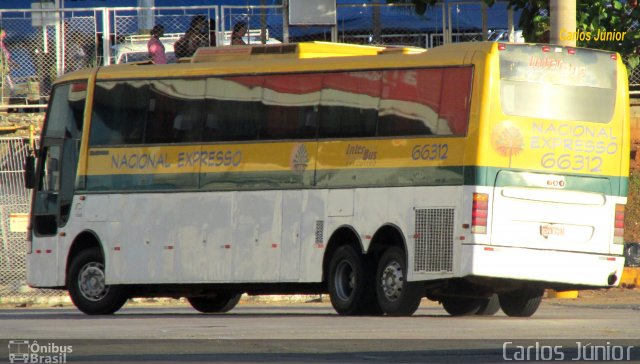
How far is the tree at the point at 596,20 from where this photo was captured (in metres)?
27.0

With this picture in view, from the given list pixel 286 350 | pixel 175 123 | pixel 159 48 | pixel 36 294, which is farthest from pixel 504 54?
pixel 36 294

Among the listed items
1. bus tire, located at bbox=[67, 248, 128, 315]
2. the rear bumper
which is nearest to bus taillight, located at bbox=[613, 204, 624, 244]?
the rear bumper

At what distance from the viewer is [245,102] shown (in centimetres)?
2228

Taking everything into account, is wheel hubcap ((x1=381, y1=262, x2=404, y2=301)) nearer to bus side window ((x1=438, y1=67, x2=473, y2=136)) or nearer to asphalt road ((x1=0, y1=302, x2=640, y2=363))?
asphalt road ((x1=0, y1=302, x2=640, y2=363))

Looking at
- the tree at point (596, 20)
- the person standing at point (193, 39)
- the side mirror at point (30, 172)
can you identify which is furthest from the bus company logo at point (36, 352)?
the person standing at point (193, 39)

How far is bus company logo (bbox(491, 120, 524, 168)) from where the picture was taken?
1978cm

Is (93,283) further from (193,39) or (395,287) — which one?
(193,39)

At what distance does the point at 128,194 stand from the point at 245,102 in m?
2.41

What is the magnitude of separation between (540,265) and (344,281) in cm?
268

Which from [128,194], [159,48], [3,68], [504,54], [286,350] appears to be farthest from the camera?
[3,68]

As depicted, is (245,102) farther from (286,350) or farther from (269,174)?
(286,350)

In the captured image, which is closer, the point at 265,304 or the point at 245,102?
the point at 245,102

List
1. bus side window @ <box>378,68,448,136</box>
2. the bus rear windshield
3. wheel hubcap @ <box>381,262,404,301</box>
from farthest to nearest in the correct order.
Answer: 1. wheel hubcap @ <box>381,262,404,301</box>
2. bus side window @ <box>378,68,448,136</box>
3. the bus rear windshield

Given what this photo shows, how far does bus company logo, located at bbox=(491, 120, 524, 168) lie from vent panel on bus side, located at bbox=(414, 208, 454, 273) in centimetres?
93
